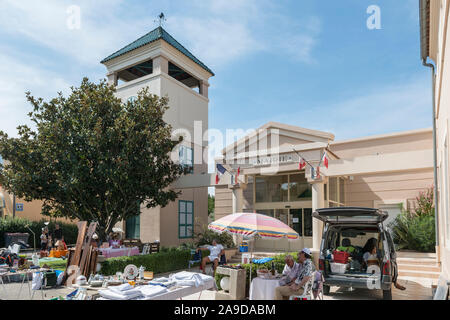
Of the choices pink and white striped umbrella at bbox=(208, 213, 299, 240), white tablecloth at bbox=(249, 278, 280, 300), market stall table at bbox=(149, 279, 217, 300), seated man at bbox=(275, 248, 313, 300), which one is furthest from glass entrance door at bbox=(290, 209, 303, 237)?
market stall table at bbox=(149, 279, 217, 300)

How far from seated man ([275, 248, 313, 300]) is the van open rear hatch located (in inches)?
63.9

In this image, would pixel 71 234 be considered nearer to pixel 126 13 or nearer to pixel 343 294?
pixel 126 13

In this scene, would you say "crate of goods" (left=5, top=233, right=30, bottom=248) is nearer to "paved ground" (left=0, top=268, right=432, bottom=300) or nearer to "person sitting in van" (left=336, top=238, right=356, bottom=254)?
"paved ground" (left=0, top=268, right=432, bottom=300)

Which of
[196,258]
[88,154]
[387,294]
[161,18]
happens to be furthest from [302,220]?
[161,18]

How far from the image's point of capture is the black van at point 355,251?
841 centimetres

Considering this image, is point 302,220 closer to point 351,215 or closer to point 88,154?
point 351,215

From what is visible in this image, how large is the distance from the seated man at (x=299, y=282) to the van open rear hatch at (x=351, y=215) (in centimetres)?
162

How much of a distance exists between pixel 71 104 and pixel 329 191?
12399 mm

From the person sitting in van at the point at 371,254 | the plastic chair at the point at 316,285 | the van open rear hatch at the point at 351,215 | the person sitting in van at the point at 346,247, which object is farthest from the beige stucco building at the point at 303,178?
the plastic chair at the point at 316,285

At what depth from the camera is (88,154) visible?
13906 mm

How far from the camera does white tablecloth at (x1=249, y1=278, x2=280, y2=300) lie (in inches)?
292

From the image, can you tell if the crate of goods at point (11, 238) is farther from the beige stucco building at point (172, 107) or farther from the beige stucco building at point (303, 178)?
the beige stucco building at point (303, 178)

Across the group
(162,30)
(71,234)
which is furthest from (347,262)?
(71,234)
